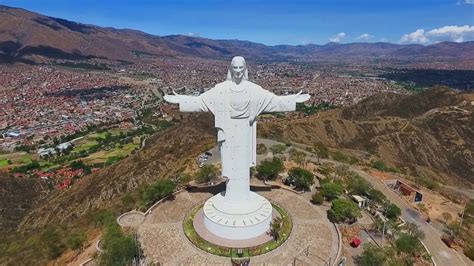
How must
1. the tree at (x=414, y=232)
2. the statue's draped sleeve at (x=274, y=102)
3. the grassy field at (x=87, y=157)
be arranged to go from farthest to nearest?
the grassy field at (x=87, y=157)
the tree at (x=414, y=232)
the statue's draped sleeve at (x=274, y=102)

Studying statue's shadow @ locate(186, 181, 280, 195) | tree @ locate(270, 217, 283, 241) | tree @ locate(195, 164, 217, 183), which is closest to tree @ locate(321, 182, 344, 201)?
statue's shadow @ locate(186, 181, 280, 195)

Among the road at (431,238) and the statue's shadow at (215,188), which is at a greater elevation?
the statue's shadow at (215,188)

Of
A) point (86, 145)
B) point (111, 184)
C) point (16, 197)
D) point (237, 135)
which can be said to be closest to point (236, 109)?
point (237, 135)

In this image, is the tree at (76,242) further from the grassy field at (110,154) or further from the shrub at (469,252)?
the grassy field at (110,154)

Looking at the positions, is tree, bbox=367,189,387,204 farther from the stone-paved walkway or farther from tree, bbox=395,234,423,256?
tree, bbox=395,234,423,256

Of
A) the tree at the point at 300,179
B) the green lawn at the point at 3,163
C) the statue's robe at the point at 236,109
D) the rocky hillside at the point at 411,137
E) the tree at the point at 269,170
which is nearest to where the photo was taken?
the statue's robe at the point at 236,109

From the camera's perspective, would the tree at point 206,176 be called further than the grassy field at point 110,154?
No

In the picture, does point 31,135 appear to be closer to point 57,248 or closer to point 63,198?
point 63,198

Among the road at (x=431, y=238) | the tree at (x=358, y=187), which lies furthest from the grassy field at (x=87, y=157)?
the road at (x=431, y=238)
